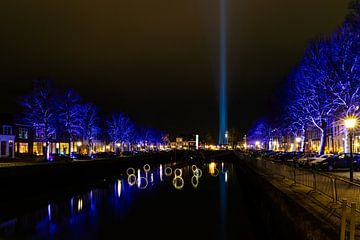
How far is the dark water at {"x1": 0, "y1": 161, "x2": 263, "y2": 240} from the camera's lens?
25172 millimetres

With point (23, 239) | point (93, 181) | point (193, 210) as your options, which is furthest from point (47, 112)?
point (23, 239)

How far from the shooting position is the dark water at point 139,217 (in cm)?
2517

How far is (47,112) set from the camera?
223ft

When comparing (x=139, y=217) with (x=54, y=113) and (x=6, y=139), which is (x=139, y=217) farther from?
(x=6, y=139)

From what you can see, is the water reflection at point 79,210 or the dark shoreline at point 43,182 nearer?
the water reflection at point 79,210

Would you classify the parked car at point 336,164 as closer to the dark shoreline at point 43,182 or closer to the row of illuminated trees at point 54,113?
the dark shoreline at point 43,182

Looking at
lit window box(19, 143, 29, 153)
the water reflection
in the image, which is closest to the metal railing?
the water reflection

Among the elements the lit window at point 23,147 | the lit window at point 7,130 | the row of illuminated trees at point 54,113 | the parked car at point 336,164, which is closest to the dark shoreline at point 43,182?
the row of illuminated trees at point 54,113

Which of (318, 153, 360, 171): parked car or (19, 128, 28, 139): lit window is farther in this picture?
(19, 128, 28, 139): lit window

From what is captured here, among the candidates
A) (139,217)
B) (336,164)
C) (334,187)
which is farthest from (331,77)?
(334,187)

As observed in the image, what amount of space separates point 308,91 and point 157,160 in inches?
2334

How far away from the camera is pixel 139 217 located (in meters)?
31.1

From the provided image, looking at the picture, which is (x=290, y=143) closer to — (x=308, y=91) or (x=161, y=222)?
(x=308, y=91)

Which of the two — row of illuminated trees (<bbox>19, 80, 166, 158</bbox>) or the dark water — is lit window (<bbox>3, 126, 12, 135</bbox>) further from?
the dark water
